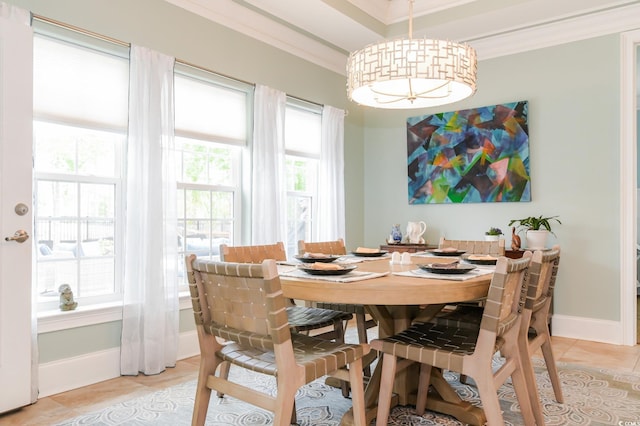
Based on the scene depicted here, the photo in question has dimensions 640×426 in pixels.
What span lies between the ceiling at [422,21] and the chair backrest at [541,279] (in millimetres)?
2401

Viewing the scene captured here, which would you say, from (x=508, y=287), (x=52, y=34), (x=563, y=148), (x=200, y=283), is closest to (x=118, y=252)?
(x=52, y=34)

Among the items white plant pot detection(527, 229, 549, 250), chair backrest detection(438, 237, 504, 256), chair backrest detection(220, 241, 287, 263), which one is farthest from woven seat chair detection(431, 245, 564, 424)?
white plant pot detection(527, 229, 549, 250)

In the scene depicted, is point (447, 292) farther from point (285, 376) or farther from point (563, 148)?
point (563, 148)

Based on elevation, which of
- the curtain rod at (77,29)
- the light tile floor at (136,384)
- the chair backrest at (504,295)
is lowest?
the light tile floor at (136,384)

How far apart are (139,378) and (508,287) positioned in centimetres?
231

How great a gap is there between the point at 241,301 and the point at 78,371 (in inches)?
69.8

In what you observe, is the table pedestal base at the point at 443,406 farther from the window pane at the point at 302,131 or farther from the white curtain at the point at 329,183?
the window pane at the point at 302,131

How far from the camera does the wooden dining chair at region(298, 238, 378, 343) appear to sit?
268 cm

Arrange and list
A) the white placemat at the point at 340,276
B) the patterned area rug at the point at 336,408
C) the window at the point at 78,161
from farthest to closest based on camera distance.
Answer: the window at the point at 78,161
the patterned area rug at the point at 336,408
the white placemat at the point at 340,276

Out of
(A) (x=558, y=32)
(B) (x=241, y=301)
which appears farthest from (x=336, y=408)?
(A) (x=558, y=32)

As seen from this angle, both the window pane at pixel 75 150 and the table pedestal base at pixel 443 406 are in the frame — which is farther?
the window pane at pixel 75 150

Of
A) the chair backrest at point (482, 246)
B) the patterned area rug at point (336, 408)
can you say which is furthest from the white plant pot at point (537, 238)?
the patterned area rug at point (336, 408)

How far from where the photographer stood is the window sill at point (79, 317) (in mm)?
2695

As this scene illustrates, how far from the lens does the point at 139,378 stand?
2971 mm
